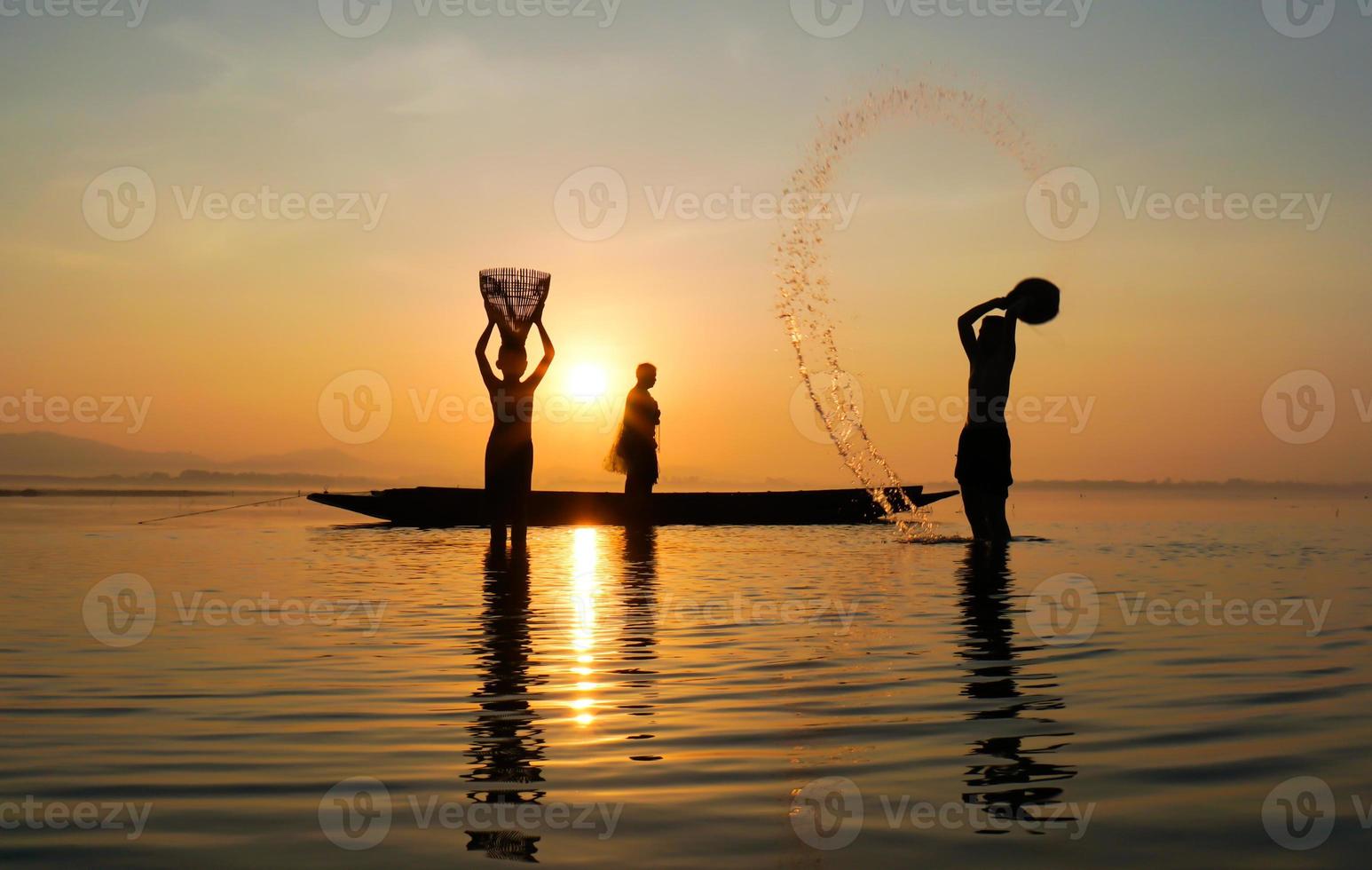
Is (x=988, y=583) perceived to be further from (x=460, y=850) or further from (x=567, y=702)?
(x=460, y=850)

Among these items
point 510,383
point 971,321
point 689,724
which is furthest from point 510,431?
point 689,724

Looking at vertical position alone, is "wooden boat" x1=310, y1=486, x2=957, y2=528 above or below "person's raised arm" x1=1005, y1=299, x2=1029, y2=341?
below

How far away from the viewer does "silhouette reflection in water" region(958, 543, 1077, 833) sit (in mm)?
3969

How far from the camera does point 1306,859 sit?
3398 millimetres

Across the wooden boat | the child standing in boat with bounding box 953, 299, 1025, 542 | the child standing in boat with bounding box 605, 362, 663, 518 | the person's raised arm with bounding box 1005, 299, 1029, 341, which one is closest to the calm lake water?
the child standing in boat with bounding box 953, 299, 1025, 542

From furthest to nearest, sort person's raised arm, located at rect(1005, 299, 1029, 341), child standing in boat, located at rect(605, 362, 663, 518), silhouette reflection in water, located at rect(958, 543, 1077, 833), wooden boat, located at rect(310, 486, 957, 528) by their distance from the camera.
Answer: wooden boat, located at rect(310, 486, 957, 528) < child standing in boat, located at rect(605, 362, 663, 518) < person's raised arm, located at rect(1005, 299, 1029, 341) < silhouette reflection in water, located at rect(958, 543, 1077, 833)

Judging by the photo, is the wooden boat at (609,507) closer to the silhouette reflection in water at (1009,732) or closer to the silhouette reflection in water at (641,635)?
the silhouette reflection in water at (641,635)

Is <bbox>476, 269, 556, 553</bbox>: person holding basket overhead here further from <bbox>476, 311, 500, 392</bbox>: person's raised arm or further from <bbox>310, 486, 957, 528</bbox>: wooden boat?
<bbox>310, 486, 957, 528</bbox>: wooden boat

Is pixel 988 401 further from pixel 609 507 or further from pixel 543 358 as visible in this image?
pixel 609 507

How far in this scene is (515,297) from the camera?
14578mm

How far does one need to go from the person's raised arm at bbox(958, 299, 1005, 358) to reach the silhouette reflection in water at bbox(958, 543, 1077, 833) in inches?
199

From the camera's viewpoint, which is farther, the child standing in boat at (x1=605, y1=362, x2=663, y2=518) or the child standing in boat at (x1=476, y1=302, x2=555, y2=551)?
the child standing in boat at (x1=605, y1=362, x2=663, y2=518)

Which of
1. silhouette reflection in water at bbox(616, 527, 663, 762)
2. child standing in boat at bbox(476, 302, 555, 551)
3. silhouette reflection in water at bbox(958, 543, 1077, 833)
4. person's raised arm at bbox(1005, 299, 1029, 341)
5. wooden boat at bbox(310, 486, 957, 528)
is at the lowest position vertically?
silhouette reflection in water at bbox(616, 527, 663, 762)

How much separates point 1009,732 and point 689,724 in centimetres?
143
